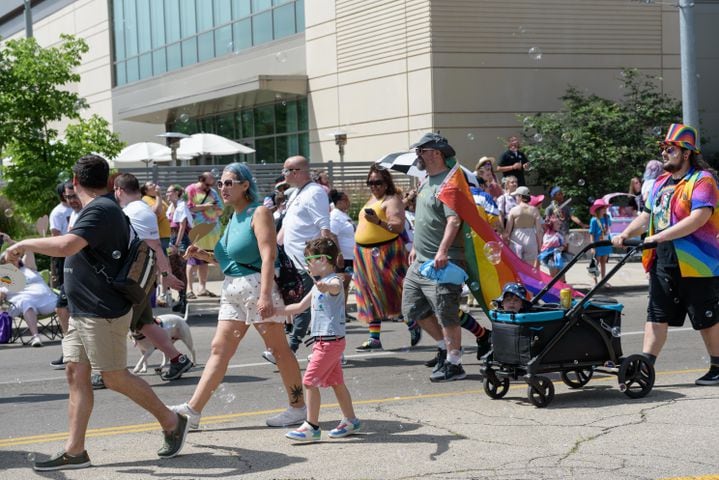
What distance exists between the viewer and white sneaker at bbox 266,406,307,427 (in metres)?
6.99

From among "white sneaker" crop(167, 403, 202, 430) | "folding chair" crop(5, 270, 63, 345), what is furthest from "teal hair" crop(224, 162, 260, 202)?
"folding chair" crop(5, 270, 63, 345)

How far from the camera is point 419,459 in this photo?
6.04 meters

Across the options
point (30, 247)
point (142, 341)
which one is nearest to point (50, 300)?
point (142, 341)

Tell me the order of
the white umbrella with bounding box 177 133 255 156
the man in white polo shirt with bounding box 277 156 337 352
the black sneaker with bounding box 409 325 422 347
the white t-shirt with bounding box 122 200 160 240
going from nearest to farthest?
the man in white polo shirt with bounding box 277 156 337 352, the white t-shirt with bounding box 122 200 160 240, the black sneaker with bounding box 409 325 422 347, the white umbrella with bounding box 177 133 255 156

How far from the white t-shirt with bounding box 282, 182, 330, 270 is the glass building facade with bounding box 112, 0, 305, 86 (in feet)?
61.4

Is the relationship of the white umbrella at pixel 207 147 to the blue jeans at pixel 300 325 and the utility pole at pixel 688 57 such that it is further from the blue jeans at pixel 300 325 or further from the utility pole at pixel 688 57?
the blue jeans at pixel 300 325

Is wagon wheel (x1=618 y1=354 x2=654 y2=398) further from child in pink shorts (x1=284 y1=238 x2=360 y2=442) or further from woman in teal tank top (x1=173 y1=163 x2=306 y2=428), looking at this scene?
woman in teal tank top (x1=173 y1=163 x2=306 y2=428)

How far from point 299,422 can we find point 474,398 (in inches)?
58.0

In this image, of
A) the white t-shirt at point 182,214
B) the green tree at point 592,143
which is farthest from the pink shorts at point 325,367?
the green tree at point 592,143

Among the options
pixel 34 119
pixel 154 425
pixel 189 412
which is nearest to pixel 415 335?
pixel 154 425

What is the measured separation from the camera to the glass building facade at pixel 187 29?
93.8 feet

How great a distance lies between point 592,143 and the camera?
22.7m

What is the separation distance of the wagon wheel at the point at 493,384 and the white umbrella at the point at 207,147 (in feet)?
53.1

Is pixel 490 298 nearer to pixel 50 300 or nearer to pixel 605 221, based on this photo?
pixel 50 300
